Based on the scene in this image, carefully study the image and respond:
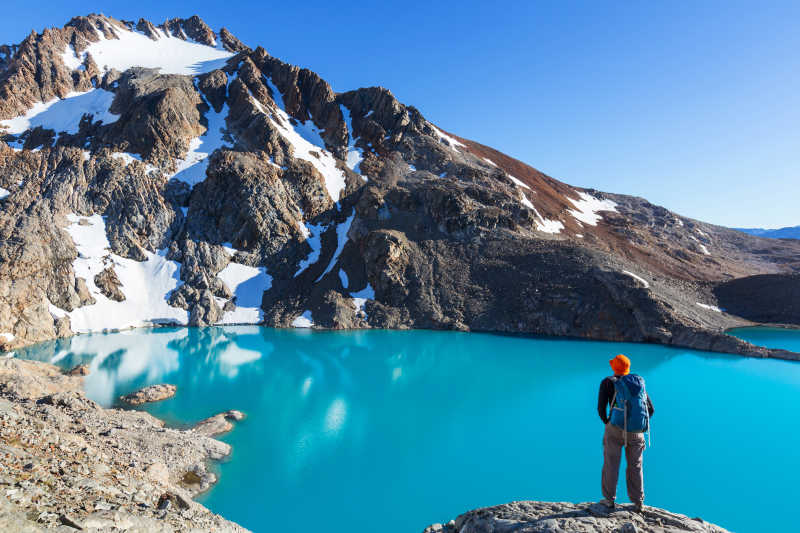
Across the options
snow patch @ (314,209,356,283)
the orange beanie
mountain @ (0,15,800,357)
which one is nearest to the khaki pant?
the orange beanie

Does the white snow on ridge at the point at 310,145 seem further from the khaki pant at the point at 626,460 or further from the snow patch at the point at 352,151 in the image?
the khaki pant at the point at 626,460

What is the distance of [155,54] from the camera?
81.9m

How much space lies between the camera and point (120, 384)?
883 inches

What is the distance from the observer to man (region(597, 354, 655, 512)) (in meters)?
5.34

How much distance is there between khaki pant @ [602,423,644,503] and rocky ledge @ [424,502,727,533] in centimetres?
22

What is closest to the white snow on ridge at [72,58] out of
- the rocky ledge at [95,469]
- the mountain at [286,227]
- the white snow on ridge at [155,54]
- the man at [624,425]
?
the white snow on ridge at [155,54]

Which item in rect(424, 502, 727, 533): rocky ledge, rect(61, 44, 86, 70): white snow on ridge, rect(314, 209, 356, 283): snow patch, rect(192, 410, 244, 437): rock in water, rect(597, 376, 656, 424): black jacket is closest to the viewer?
rect(424, 502, 727, 533): rocky ledge

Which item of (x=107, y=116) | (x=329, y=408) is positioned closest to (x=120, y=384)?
(x=329, y=408)

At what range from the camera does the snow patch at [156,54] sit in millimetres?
73938

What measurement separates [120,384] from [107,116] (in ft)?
176

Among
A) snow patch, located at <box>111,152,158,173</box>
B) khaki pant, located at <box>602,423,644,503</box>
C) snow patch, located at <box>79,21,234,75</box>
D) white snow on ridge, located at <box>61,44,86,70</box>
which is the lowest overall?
khaki pant, located at <box>602,423,644,503</box>

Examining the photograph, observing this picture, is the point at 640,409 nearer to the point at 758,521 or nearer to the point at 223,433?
the point at 758,521

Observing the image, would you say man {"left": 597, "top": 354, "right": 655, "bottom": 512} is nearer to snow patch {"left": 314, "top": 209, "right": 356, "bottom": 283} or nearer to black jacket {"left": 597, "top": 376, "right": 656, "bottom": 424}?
black jacket {"left": 597, "top": 376, "right": 656, "bottom": 424}

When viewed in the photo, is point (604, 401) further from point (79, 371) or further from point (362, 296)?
point (362, 296)
